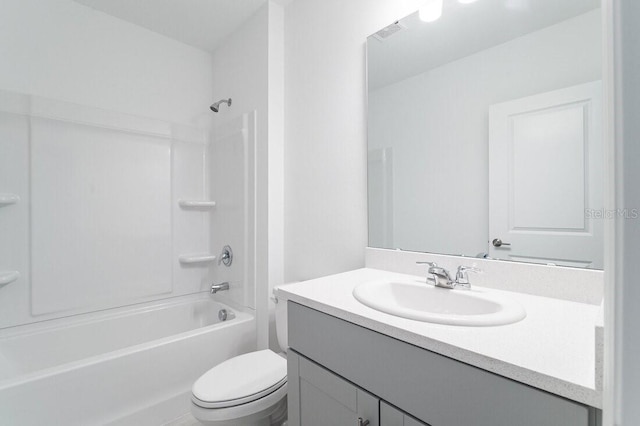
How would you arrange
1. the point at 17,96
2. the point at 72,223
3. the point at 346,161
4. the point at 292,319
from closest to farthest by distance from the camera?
1. the point at 292,319
2. the point at 346,161
3. the point at 17,96
4. the point at 72,223

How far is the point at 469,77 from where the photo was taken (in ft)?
3.75

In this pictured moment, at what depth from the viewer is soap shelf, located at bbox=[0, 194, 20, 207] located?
162 centimetres

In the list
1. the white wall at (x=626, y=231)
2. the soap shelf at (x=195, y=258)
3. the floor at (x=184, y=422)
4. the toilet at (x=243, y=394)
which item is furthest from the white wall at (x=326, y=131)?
the white wall at (x=626, y=231)

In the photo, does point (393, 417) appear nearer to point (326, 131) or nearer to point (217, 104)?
point (326, 131)

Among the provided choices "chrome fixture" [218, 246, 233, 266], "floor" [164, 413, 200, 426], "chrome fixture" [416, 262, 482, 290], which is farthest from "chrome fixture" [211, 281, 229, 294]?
"chrome fixture" [416, 262, 482, 290]

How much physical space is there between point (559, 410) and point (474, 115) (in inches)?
38.0

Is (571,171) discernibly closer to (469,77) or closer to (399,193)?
(469,77)

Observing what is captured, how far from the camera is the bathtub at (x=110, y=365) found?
4.27 ft

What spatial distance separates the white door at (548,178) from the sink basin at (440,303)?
0.74 feet

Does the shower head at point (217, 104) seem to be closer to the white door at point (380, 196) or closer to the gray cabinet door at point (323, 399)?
the white door at point (380, 196)

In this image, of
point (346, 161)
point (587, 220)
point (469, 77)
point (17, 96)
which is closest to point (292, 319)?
point (346, 161)

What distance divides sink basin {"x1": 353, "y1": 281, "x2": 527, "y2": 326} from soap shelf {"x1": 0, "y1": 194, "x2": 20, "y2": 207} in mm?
1988

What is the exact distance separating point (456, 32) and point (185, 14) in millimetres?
1803

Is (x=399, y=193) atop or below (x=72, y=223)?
atop
